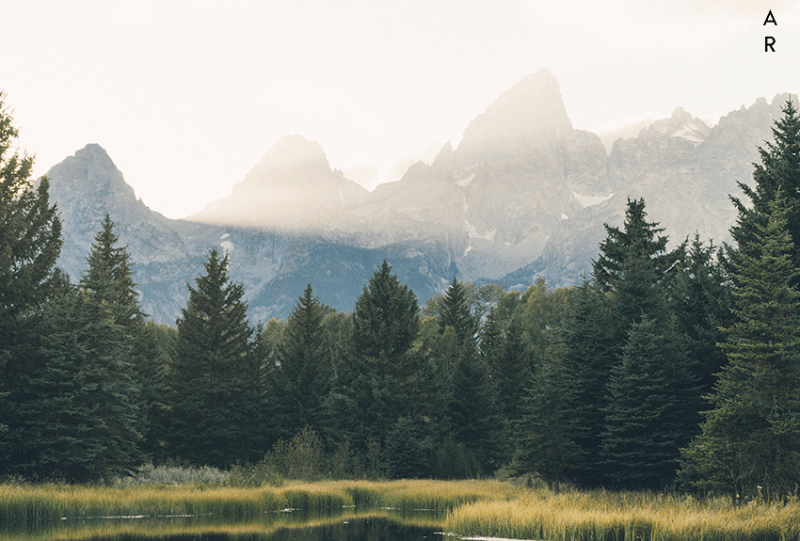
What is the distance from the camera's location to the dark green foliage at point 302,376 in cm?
5675

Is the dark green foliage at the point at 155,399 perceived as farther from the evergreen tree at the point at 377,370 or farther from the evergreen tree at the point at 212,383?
the evergreen tree at the point at 377,370

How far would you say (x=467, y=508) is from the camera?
2480 cm

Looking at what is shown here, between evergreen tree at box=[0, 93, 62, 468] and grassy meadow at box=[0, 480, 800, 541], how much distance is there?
535 centimetres

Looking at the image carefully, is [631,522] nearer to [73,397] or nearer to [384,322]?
[73,397]

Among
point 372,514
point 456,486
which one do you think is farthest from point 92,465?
point 456,486

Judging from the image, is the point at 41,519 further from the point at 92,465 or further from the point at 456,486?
the point at 456,486

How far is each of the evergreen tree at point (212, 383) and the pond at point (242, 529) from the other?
2479cm

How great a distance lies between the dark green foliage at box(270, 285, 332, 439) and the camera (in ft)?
186

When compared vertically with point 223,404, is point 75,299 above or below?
above

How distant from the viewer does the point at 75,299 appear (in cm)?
3156

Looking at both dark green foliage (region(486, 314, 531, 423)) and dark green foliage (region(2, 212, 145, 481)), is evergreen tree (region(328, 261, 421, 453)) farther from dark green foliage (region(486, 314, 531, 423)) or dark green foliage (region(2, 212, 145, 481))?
dark green foliage (region(2, 212, 145, 481))

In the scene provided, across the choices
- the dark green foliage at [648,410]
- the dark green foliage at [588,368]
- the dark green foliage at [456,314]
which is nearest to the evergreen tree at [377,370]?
the dark green foliage at [588,368]

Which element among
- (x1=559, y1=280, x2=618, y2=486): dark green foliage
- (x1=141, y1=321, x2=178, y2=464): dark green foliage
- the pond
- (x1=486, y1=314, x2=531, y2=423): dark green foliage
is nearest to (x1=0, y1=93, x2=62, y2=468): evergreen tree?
the pond

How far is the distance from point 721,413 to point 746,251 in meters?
9.64
